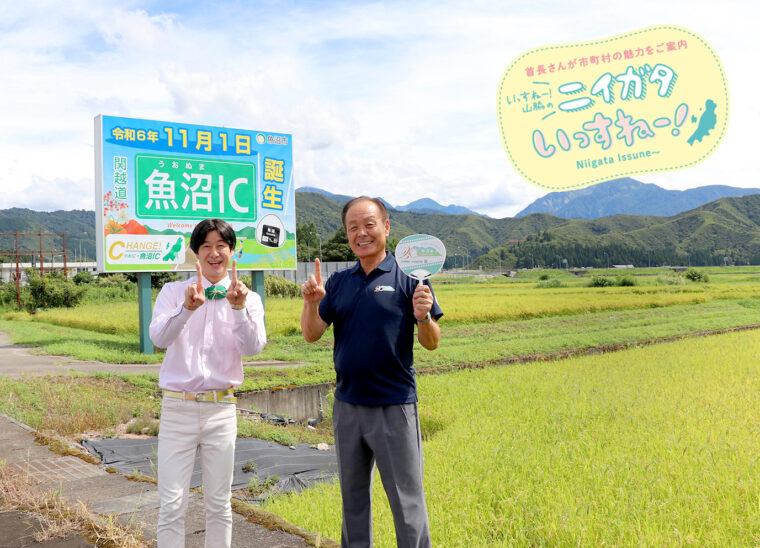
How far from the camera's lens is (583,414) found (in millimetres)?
5730

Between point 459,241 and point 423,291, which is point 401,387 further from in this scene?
point 459,241

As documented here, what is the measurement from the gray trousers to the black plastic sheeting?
7.16 ft

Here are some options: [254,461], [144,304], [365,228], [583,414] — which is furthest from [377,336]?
[144,304]

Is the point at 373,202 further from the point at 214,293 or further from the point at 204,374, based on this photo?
the point at 204,374

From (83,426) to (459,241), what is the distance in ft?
189

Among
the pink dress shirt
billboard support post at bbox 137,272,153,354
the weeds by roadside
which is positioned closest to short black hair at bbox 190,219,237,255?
the pink dress shirt

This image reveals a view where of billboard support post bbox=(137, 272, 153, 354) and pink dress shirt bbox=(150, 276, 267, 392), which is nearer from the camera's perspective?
pink dress shirt bbox=(150, 276, 267, 392)

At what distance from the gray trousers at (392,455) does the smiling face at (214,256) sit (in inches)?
26.5

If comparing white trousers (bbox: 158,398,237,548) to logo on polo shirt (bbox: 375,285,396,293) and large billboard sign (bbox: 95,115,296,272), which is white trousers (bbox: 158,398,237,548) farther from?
large billboard sign (bbox: 95,115,296,272)

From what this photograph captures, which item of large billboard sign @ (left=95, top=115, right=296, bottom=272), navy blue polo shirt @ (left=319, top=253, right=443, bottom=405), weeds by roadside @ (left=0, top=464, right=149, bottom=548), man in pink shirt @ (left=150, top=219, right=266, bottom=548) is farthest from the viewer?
large billboard sign @ (left=95, top=115, right=296, bottom=272)

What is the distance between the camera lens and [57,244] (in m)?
125

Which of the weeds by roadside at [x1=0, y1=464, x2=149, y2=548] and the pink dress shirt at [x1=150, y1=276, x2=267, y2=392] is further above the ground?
the pink dress shirt at [x1=150, y1=276, x2=267, y2=392]

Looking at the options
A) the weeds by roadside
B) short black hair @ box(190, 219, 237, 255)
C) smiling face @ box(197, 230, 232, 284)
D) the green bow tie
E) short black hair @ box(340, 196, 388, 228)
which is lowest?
the weeds by roadside

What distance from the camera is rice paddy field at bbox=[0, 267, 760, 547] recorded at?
10.2ft
